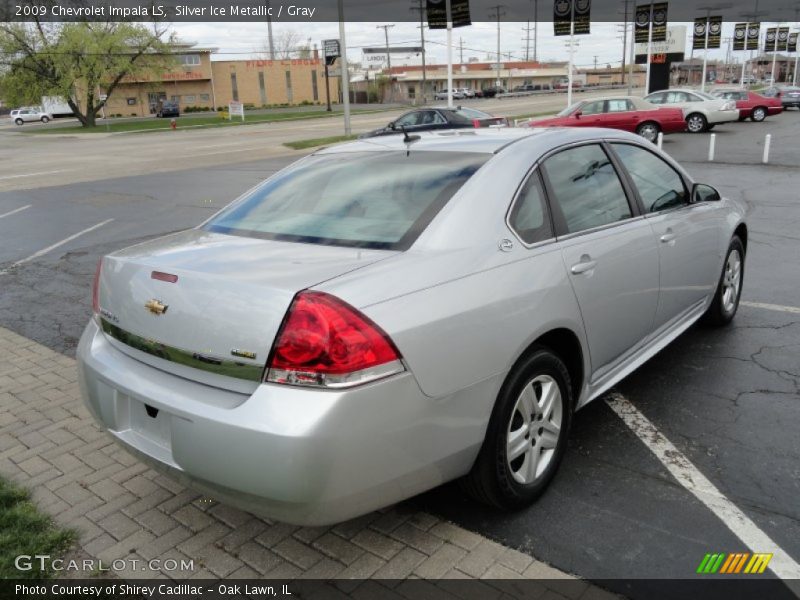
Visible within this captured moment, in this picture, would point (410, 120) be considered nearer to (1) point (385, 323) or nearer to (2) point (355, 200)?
(2) point (355, 200)

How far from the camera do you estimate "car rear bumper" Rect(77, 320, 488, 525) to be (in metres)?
2.26

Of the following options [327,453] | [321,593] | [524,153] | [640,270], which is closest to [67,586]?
[321,593]

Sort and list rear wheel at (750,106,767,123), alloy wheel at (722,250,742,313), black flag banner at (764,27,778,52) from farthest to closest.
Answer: black flag banner at (764,27,778,52)
rear wheel at (750,106,767,123)
alloy wheel at (722,250,742,313)

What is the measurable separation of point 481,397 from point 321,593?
95cm

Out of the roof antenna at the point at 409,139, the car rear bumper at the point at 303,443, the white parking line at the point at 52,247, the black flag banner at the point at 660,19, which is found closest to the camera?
the car rear bumper at the point at 303,443

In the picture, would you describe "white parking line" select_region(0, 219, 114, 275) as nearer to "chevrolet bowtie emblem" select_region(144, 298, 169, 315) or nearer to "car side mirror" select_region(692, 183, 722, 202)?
"chevrolet bowtie emblem" select_region(144, 298, 169, 315)

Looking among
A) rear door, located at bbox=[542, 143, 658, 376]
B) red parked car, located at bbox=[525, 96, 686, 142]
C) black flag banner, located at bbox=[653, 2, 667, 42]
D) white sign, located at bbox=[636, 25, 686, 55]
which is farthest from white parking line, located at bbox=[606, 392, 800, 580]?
white sign, located at bbox=[636, 25, 686, 55]

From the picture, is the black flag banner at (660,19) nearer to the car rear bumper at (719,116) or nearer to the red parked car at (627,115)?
the car rear bumper at (719,116)

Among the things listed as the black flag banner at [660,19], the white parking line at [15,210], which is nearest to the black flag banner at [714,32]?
the black flag banner at [660,19]

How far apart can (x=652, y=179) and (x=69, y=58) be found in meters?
62.5

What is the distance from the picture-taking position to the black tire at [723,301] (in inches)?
197

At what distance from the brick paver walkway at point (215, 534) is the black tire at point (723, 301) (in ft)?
10.2

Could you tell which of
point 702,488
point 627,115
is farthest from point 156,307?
point 627,115

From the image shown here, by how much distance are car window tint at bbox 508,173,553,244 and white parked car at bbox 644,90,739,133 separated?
2605 cm
